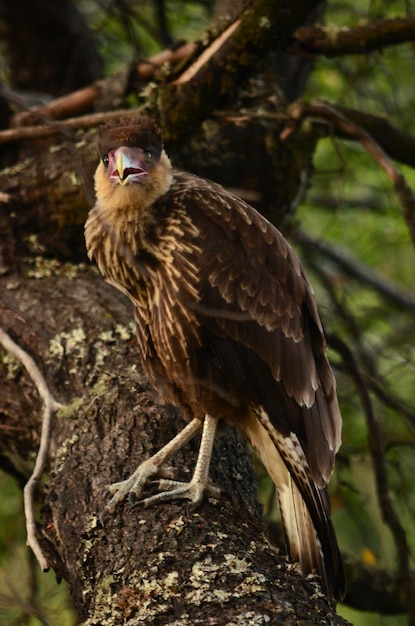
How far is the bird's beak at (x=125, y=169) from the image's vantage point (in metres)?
3.18

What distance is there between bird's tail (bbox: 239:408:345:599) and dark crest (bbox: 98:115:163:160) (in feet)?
3.47

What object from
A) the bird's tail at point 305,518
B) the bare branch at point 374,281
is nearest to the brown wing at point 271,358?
the bird's tail at point 305,518

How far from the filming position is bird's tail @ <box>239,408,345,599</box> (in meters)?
3.07

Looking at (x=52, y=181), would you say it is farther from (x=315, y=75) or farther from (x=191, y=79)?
(x=315, y=75)

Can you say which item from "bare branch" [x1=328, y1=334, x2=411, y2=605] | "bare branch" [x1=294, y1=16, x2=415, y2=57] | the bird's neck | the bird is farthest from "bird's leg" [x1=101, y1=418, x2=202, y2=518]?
"bare branch" [x1=294, y1=16, x2=415, y2=57]

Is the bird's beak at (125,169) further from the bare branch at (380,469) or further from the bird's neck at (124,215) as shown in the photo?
the bare branch at (380,469)

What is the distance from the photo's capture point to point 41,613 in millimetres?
3316

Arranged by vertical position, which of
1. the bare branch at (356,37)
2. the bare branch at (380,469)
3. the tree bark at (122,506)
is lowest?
the bare branch at (380,469)

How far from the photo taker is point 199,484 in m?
3.02

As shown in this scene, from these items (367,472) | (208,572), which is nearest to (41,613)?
(208,572)

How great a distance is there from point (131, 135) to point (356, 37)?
132 centimetres

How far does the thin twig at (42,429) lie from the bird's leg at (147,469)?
252 mm

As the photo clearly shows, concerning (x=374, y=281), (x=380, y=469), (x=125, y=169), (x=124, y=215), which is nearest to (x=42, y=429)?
(x=124, y=215)

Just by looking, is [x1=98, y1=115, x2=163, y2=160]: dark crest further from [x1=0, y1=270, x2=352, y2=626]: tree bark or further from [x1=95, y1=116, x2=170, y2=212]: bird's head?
[x1=0, y1=270, x2=352, y2=626]: tree bark
